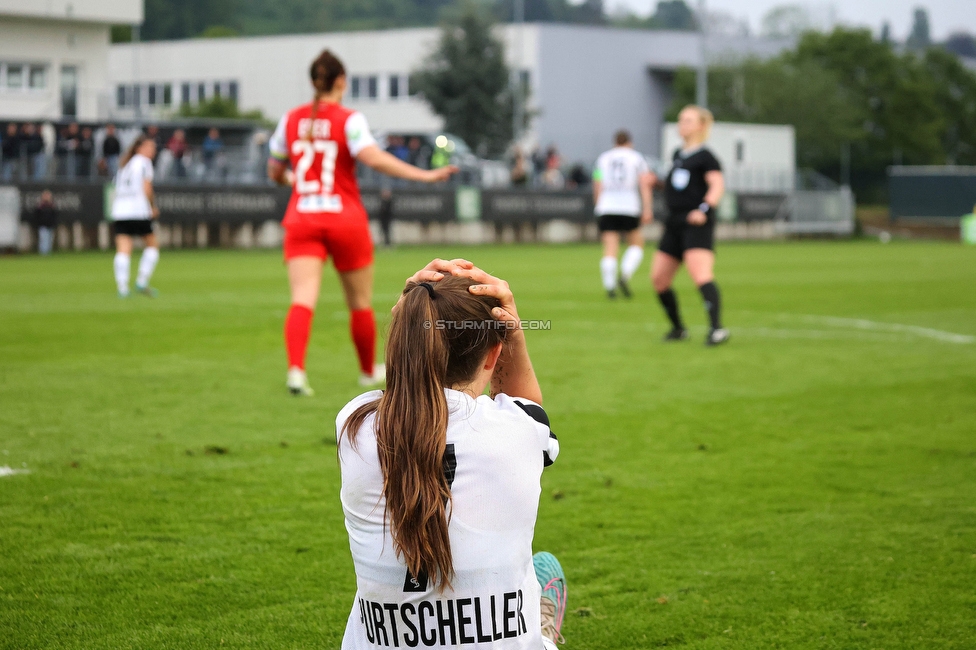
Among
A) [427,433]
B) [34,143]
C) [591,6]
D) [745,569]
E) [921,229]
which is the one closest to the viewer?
[427,433]

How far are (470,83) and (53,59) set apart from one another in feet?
66.0

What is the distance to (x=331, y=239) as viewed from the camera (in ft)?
24.7

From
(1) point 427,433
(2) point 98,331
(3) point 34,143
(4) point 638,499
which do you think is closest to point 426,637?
(1) point 427,433

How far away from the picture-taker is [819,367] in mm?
9141

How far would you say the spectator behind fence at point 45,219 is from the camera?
90.2 ft

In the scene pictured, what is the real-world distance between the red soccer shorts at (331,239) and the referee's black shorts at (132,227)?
924cm

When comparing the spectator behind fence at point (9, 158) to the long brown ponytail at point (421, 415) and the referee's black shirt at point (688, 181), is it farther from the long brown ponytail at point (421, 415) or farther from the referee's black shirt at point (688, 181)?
the long brown ponytail at point (421, 415)

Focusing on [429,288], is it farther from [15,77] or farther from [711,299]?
[15,77]

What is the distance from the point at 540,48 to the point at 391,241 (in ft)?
120

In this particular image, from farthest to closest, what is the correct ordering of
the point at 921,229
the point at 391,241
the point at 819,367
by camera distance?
the point at 921,229
the point at 391,241
the point at 819,367

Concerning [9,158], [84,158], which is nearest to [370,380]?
[9,158]

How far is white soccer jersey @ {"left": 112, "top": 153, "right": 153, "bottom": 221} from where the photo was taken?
1597cm

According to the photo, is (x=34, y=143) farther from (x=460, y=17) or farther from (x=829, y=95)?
(x=829, y=95)

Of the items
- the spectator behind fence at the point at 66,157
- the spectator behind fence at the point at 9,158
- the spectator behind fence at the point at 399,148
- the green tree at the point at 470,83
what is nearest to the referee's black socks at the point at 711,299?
the spectator behind fence at the point at 9,158
